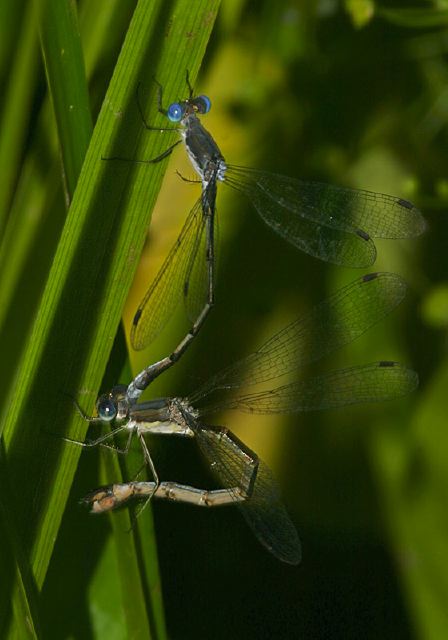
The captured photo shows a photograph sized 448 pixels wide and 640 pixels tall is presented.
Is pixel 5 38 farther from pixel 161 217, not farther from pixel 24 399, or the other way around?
pixel 24 399

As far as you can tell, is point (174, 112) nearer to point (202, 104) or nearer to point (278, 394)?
point (202, 104)

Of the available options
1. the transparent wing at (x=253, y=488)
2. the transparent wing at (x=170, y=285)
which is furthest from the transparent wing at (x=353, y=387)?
the transparent wing at (x=170, y=285)

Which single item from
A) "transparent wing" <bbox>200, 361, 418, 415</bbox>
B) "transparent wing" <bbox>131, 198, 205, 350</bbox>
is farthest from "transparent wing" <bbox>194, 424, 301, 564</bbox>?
"transparent wing" <bbox>131, 198, 205, 350</bbox>

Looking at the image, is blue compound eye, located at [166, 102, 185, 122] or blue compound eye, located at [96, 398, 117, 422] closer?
blue compound eye, located at [166, 102, 185, 122]

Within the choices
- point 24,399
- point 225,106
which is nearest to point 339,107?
point 225,106

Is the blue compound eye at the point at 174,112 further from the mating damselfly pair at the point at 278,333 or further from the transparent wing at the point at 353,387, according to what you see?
the transparent wing at the point at 353,387

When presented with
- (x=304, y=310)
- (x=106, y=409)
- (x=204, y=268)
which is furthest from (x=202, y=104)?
(x=304, y=310)

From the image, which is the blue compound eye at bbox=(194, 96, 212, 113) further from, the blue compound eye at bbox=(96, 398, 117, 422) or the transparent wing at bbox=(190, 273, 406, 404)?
the blue compound eye at bbox=(96, 398, 117, 422)
